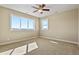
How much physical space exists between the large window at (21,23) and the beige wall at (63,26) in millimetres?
287

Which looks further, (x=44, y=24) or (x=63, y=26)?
(x=44, y=24)

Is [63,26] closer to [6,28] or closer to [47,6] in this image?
[47,6]

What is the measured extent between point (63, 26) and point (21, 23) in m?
0.91

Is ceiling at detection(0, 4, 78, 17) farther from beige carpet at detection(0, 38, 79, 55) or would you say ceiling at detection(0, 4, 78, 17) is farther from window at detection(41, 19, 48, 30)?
beige carpet at detection(0, 38, 79, 55)

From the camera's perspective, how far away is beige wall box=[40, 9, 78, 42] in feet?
5.24

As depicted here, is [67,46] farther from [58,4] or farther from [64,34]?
[58,4]

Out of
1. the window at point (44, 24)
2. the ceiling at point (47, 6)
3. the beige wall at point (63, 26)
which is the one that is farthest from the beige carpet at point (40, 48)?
the ceiling at point (47, 6)

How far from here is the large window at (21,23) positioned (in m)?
1.63

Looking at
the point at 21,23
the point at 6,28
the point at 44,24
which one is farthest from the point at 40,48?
the point at 6,28

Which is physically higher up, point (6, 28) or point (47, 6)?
point (47, 6)

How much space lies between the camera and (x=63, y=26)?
5.57 feet

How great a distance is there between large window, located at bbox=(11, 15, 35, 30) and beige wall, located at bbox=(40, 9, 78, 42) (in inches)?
11.3

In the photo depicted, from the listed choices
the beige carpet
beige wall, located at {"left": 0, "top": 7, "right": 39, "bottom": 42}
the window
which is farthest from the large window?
the beige carpet
